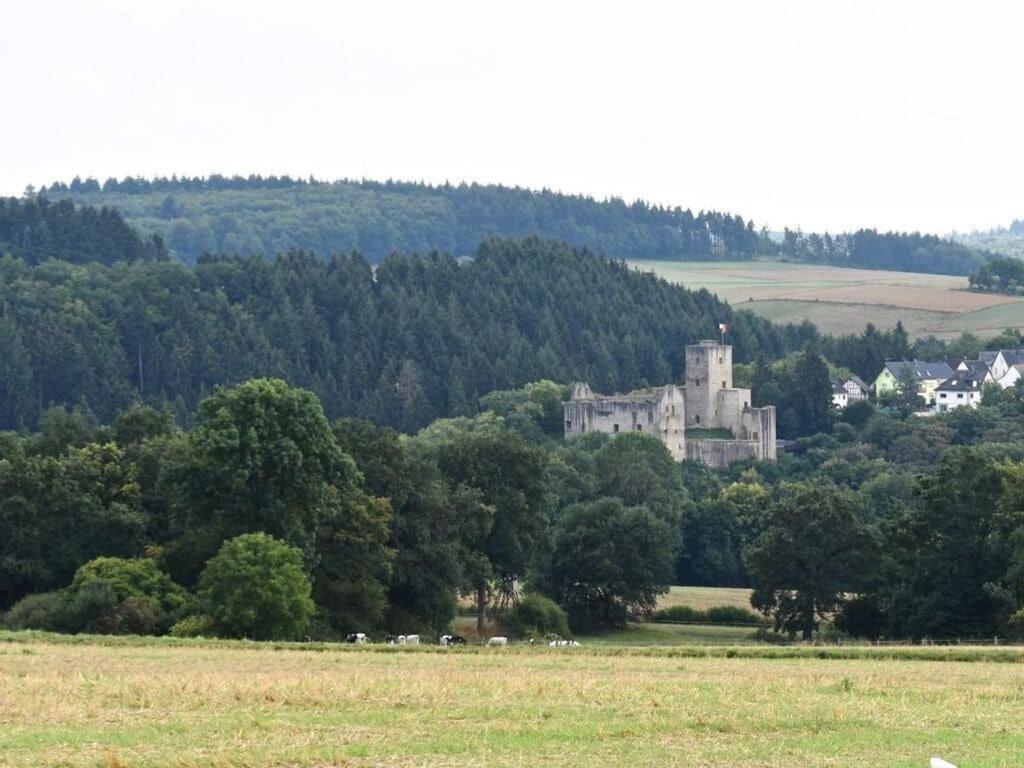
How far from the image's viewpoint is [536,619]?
74938 mm

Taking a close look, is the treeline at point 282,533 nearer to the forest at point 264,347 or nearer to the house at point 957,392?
the forest at point 264,347

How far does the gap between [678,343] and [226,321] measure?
137 feet

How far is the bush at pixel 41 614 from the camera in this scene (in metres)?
57.1

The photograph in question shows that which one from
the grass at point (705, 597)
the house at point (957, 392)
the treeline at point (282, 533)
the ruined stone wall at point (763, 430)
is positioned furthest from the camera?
the house at point (957, 392)

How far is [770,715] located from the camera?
29.0 m

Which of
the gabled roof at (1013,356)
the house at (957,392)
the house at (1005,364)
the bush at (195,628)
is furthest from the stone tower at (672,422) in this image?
the bush at (195,628)

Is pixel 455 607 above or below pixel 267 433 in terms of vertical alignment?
below

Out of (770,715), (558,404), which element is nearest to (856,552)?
(770,715)

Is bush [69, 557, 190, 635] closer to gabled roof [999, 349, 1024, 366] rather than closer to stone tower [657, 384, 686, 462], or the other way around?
stone tower [657, 384, 686, 462]

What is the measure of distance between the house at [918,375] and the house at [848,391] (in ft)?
4.11

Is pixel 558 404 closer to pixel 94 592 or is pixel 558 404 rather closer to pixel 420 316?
pixel 420 316

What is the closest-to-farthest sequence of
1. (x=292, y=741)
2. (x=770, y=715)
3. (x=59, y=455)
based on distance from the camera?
(x=292, y=741) < (x=770, y=715) < (x=59, y=455)

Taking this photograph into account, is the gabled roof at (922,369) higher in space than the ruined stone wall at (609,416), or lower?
higher

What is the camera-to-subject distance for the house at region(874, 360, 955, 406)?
17138 centimetres
